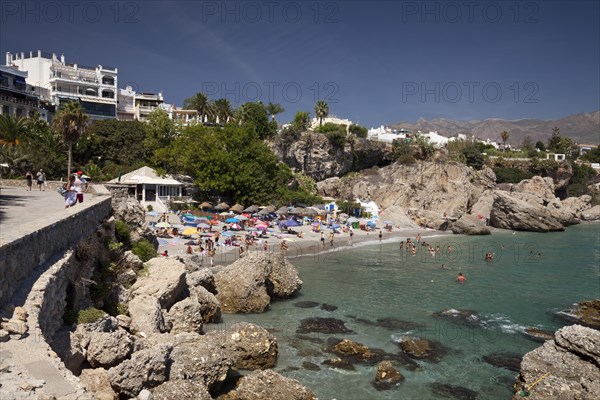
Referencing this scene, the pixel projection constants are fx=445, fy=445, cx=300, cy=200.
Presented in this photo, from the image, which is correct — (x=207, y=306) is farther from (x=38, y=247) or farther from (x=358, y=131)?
(x=358, y=131)

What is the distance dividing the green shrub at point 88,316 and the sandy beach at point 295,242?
17084mm

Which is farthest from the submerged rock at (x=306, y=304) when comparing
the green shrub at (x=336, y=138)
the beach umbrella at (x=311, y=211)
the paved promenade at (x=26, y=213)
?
the green shrub at (x=336, y=138)

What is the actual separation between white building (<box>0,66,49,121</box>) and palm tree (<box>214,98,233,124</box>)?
30.2m

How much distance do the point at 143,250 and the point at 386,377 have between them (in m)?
13.6

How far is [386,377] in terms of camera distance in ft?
52.4

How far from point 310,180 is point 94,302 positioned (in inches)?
2378

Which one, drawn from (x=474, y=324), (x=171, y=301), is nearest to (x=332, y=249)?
(x=474, y=324)

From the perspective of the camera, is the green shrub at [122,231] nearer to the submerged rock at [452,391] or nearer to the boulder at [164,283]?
the boulder at [164,283]

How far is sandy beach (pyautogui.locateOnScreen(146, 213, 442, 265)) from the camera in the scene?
3456cm

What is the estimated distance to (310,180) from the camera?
2936 inches

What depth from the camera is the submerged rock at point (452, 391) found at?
15.3 metres

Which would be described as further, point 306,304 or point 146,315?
point 306,304

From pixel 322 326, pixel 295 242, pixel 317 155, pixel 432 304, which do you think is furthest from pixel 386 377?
pixel 317 155

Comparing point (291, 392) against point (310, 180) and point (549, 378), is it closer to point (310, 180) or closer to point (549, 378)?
point (549, 378)
